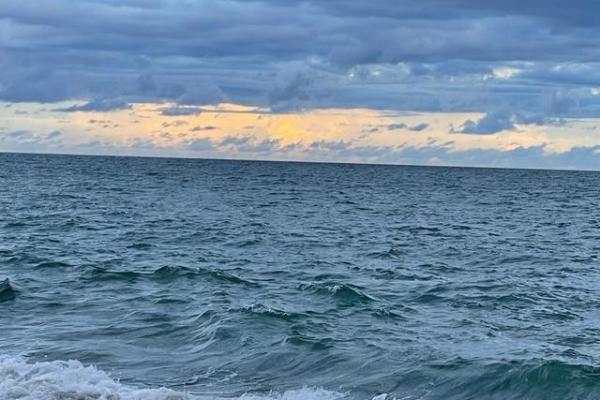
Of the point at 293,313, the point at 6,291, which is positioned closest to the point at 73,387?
the point at 293,313

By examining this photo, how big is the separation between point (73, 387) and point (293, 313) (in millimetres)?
7287

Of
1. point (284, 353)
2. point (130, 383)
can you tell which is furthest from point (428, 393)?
point (130, 383)

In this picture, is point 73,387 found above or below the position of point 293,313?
above

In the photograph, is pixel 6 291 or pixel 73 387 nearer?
pixel 73 387

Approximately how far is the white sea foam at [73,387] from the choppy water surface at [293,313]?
46 millimetres

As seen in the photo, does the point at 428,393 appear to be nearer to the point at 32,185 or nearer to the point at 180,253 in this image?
the point at 180,253

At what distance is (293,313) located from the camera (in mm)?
19484

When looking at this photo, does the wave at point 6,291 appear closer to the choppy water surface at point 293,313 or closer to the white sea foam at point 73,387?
the choppy water surface at point 293,313

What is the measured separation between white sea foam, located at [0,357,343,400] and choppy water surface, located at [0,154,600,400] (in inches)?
1.8

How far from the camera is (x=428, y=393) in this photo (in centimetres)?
1407

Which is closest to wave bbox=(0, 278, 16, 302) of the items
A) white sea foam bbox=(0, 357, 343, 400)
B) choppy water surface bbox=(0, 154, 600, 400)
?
choppy water surface bbox=(0, 154, 600, 400)

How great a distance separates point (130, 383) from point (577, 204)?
67.9 metres

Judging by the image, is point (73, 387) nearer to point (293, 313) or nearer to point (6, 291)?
point (293, 313)

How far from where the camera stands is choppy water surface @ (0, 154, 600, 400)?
565 inches
